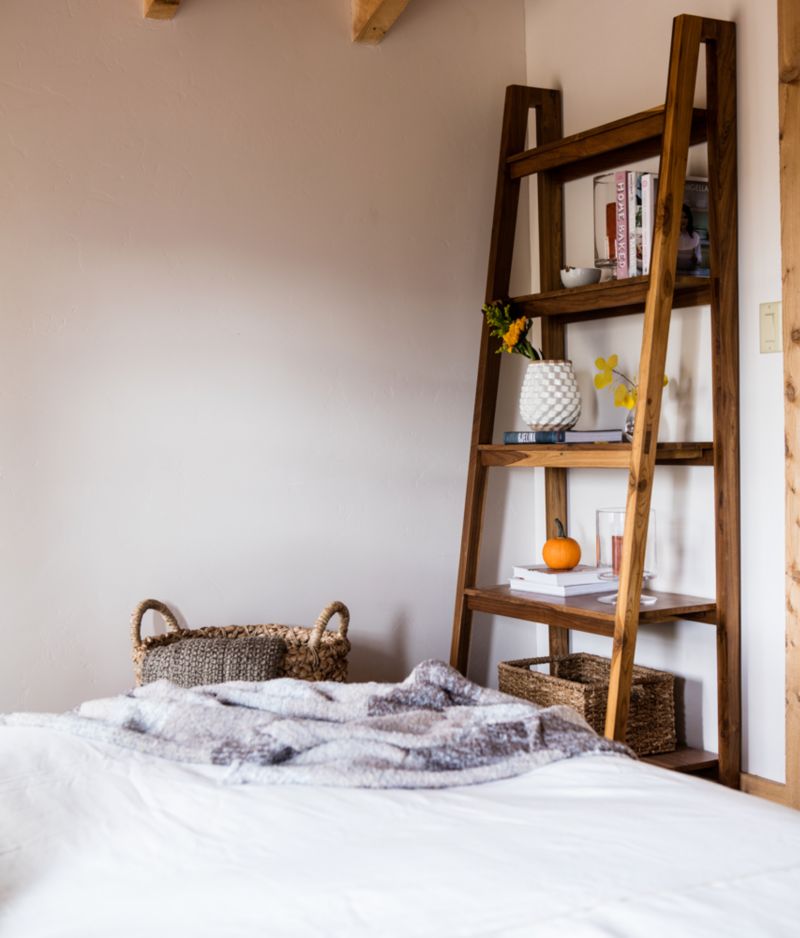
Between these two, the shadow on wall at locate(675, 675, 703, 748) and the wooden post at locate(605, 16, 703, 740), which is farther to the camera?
the shadow on wall at locate(675, 675, 703, 748)

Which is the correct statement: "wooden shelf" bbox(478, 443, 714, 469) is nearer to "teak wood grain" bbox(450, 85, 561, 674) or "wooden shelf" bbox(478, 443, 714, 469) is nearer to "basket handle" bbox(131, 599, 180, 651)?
"teak wood grain" bbox(450, 85, 561, 674)

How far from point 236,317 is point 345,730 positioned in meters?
1.76

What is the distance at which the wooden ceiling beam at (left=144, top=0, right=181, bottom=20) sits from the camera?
2.99 meters

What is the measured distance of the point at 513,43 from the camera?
3.63 metres

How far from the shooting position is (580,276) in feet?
10.4

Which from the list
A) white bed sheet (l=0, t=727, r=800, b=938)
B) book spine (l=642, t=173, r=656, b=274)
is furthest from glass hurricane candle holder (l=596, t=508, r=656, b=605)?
white bed sheet (l=0, t=727, r=800, b=938)

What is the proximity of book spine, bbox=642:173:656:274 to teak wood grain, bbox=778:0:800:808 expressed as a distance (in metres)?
0.34

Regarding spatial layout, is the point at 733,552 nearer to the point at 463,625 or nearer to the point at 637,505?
the point at 637,505

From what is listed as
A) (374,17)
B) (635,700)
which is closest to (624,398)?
(635,700)

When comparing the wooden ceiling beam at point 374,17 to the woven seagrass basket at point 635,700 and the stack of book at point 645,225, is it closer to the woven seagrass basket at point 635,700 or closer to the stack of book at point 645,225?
the stack of book at point 645,225

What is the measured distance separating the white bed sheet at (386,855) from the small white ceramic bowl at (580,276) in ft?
5.97

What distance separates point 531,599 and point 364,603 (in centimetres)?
57

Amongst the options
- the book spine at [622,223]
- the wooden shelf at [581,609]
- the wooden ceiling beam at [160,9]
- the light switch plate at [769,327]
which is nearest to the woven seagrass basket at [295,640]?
the wooden shelf at [581,609]

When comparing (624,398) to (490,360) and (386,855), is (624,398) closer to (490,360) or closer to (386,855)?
(490,360)
